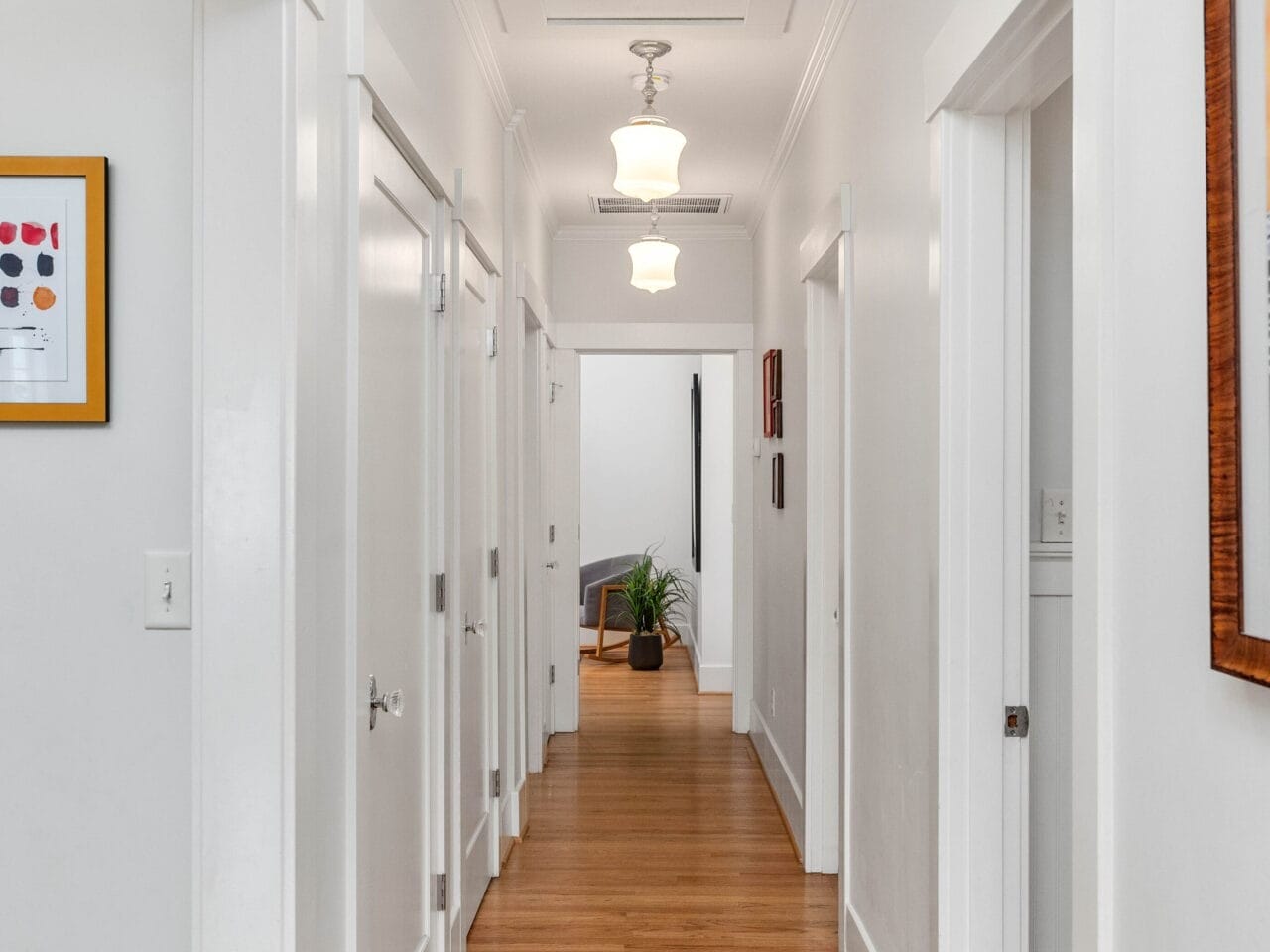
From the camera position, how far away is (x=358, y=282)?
1.90m

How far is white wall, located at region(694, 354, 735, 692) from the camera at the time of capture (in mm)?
6855

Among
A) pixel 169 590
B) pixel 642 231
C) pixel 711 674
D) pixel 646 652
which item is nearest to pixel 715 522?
pixel 711 674

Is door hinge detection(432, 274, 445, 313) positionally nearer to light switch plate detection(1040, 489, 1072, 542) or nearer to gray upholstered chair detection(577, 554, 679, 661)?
light switch plate detection(1040, 489, 1072, 542)

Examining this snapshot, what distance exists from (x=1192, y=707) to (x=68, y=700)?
1432 mm

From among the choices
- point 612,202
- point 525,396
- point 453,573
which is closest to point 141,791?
point 453,573

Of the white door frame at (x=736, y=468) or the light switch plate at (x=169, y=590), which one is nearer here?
the light switch plate at (x=169, y=590)

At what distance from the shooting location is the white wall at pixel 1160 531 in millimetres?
1017

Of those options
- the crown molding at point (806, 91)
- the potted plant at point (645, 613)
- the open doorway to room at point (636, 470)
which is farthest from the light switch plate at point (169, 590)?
the open doorway to room at point (636, 470)

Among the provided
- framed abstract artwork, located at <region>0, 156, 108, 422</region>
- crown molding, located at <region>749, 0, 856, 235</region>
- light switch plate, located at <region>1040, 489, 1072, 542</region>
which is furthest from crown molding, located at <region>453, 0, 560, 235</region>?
light switch plate, located at <region>1040, 489, 1072, 542</region>

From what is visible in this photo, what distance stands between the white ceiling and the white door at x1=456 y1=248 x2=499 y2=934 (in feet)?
2.35

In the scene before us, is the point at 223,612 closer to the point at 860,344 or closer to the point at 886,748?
the point at 886,748

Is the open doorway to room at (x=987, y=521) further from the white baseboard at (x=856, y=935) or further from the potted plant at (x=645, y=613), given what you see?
the potted plant at (x=645, y=613)

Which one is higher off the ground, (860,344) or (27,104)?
(27,104)

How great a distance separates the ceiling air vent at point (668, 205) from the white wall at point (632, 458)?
365 cm
